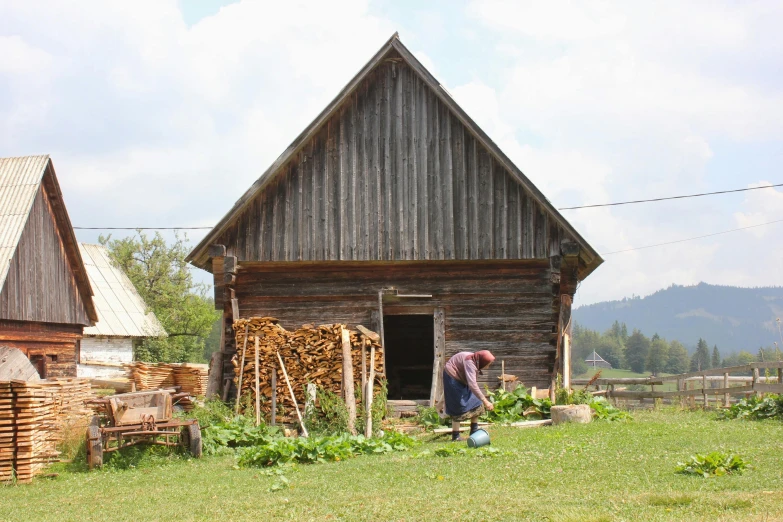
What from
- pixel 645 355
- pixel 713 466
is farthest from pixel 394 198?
pixel 645 355

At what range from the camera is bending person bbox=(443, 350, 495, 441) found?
12742 mm

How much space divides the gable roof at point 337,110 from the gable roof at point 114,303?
2131 cm

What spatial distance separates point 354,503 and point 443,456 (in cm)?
304

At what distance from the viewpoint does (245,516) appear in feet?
26.7

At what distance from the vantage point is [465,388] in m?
12.9

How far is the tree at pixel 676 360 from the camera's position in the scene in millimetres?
162887

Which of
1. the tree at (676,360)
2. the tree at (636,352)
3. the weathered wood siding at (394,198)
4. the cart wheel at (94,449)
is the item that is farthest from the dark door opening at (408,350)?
the tree at (636,352)

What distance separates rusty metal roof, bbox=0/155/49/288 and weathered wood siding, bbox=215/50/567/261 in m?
8.73

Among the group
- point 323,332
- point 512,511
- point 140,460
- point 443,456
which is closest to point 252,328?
point 323,332

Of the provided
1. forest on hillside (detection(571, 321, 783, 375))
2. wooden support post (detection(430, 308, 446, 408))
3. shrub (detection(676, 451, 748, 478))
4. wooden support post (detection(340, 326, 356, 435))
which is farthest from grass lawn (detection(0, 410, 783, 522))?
forest on hillside (detection(571, 321, 783, 375))

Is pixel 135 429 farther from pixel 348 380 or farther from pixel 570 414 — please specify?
pixel 570 414

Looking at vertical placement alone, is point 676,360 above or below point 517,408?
below

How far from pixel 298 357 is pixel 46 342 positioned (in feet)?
42.3

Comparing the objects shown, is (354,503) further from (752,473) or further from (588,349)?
(588,349)
